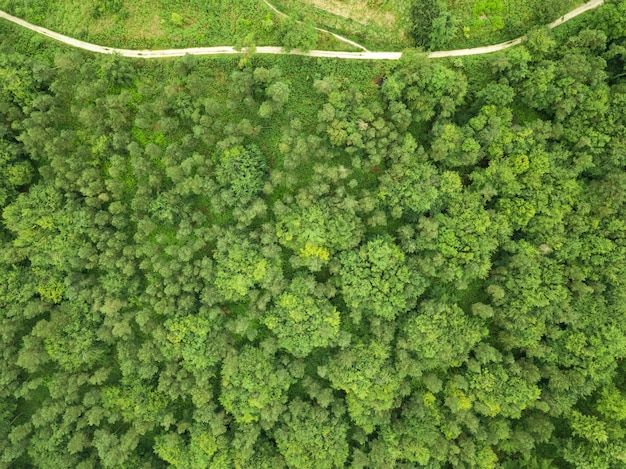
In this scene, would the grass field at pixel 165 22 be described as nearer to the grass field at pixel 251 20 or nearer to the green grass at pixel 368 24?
the grass field at pixel 251 20

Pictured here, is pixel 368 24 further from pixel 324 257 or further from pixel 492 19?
pixel 324 257

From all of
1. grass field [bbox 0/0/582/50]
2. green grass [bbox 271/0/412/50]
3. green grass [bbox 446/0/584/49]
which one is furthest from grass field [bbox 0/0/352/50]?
green grass [bbox 446/0/584/49]

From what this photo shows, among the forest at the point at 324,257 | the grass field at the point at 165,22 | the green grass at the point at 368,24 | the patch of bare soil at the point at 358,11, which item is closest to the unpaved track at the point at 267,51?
the grass field at the point at 165,22

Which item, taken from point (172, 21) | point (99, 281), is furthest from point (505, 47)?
point (99, 281)

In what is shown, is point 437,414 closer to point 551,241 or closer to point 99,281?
point 551,241

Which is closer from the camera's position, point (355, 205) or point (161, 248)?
point (355, 205)

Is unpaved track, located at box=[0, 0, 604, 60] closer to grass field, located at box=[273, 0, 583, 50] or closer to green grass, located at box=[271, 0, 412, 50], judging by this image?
grass field, located at box=[273, 0, 583, 50]
